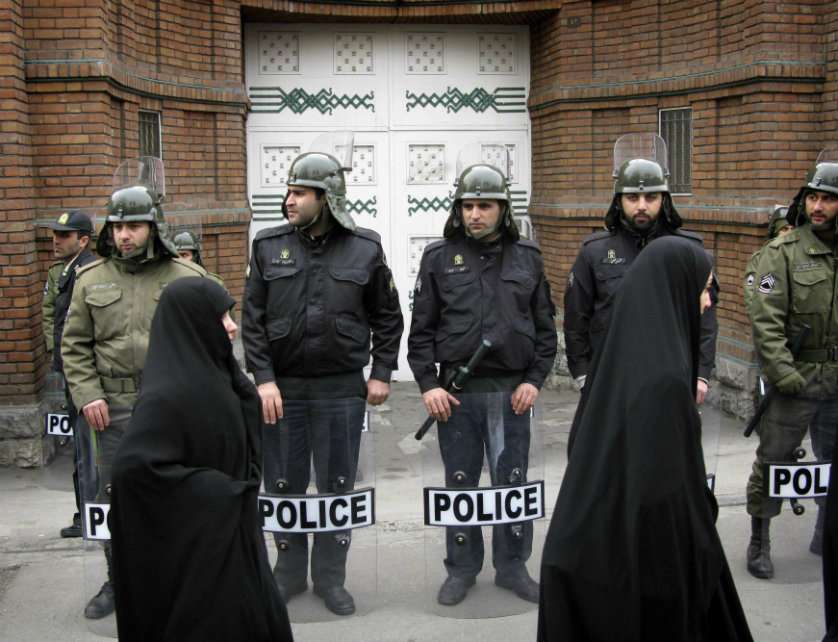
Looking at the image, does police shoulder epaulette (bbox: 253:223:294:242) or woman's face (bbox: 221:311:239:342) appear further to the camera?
police shoulder epaulette (bbox: 253:223:294:242)

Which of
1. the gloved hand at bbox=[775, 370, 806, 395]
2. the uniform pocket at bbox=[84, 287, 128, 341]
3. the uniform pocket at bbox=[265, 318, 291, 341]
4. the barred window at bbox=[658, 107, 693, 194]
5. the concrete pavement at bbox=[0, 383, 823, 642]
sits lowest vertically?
the concrete pavement at bbox=[0, 383, 823, 642]

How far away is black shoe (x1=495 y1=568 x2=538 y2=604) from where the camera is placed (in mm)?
5559

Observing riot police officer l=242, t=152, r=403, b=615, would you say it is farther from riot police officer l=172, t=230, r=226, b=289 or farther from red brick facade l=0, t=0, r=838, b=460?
red brick facade l=0, t=0, r=838, b=460

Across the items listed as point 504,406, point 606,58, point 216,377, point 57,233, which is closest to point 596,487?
point 216,377

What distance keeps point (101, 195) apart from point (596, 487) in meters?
Result: 6.42

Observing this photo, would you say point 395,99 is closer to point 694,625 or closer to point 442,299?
point 442,299

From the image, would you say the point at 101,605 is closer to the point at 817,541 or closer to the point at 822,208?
the point at 817,541

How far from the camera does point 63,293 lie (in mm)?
6965

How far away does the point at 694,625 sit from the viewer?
328cm

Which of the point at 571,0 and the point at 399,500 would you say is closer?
the point at 399,500

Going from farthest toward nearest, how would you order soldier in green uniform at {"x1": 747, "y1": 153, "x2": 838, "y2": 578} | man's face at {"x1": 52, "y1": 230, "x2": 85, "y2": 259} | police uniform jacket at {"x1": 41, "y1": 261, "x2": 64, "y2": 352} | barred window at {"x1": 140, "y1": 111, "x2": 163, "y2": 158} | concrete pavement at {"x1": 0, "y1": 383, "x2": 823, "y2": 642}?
1. barred window at {"x1": 140, "y1": 111, "x2": 163, "y2": 158}
2. police uniform jacket at {"x1": 41, "y1": 261, "x2": 64, "y2": 352}
3. man's face at {"x1": 52, "y1": 230, "x2": 85, "y2": 259}
4. soldier in green uniform at {"x1": 747, "y1": 153, "x2": 838, "y2": 578}
5. concrete pavement at {"x1": 0, "y1": 383, "x2": 823, "y2": 642}

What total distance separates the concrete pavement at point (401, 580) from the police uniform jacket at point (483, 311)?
413 millimetres

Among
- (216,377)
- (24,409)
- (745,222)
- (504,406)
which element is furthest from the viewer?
(745,222)

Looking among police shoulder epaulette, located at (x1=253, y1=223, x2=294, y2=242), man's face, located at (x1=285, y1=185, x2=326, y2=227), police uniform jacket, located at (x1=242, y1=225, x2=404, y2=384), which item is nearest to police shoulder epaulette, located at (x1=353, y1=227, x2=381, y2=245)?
police uniform jacket, located at (x1=242, y1=225, x2=404, y2=384)
